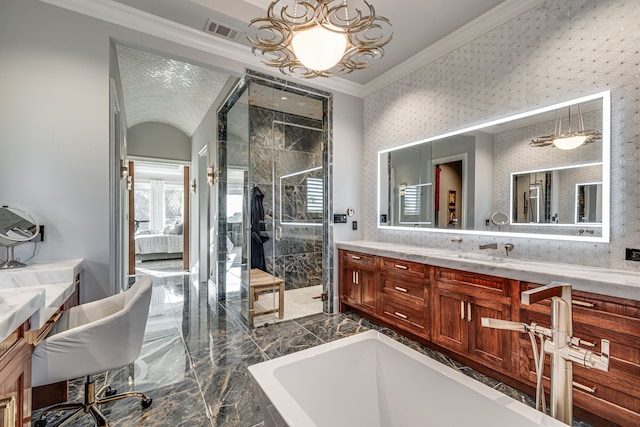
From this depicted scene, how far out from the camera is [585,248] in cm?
203

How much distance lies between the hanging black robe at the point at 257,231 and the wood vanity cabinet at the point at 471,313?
1952 mm

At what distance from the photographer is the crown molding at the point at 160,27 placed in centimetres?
224

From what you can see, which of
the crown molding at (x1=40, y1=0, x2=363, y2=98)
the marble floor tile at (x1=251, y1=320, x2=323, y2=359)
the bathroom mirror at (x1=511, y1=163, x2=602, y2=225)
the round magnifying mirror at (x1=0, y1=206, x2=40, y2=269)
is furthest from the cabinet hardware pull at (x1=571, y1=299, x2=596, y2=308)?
the round magnifying mirror at (x1=0, y1=206, x2=40, y2=269)

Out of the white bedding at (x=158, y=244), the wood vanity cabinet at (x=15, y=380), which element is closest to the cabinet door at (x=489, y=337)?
the wood vanity cabinet at (x=15, y=380)

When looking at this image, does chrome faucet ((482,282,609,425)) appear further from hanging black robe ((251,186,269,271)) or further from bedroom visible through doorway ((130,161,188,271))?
bedroom visible through doorway ((130,161,188,271))

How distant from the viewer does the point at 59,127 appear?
2.14 metres

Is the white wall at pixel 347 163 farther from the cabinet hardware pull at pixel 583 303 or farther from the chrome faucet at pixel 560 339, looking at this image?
the chrome faucet at pixel 560 339

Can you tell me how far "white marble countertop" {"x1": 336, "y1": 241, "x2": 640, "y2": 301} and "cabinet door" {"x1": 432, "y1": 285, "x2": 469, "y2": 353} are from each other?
263mm

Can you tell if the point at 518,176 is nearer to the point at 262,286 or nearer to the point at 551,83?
the point at 551,83

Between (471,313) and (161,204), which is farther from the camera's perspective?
(161,204)

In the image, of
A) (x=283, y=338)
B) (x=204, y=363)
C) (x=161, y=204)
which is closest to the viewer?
(x=204, y=363)

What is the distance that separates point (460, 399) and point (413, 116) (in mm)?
2869

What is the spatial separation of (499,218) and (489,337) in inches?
41.8

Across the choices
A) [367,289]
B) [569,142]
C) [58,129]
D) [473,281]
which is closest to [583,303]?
[473,281]
